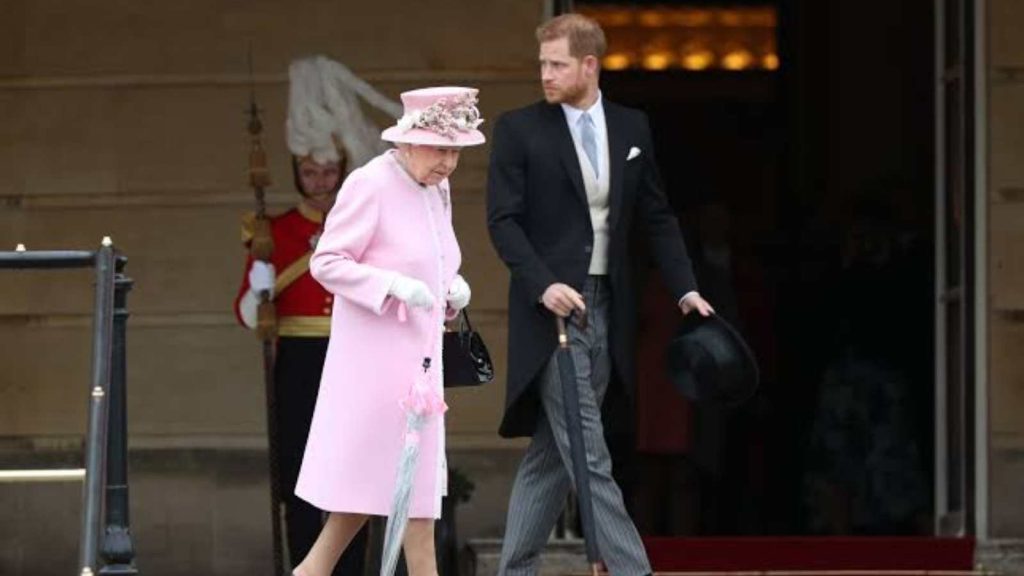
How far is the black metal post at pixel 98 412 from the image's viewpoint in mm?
8344

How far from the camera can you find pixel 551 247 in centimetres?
1002

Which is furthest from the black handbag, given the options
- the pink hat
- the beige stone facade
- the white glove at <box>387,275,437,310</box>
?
the beige stone facade

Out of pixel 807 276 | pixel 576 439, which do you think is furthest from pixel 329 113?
pixel 807 276

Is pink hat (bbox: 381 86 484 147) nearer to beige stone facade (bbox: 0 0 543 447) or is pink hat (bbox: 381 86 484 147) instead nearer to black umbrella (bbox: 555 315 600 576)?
black umbrella (bbox: 555 315 600 576)

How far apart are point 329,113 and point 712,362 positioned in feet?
7.87

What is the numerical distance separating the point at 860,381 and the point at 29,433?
4018 mm

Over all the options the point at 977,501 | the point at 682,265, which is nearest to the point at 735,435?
the point at 977,501

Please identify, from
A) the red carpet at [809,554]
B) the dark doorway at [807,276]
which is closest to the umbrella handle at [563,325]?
the red carpet at [809,554]

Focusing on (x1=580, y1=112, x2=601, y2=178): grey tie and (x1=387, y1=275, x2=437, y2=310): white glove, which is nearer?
(x1=387, y1=275, x2=437, y2=310): white glove

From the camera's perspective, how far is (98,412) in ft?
27.7

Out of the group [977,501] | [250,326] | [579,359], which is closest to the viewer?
[579,359]

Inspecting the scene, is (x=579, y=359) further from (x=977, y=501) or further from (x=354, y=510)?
(x=977, y=501)

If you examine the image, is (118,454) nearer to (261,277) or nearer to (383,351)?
(383,351)

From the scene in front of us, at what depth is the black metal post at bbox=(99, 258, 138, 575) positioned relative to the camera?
8.58m
